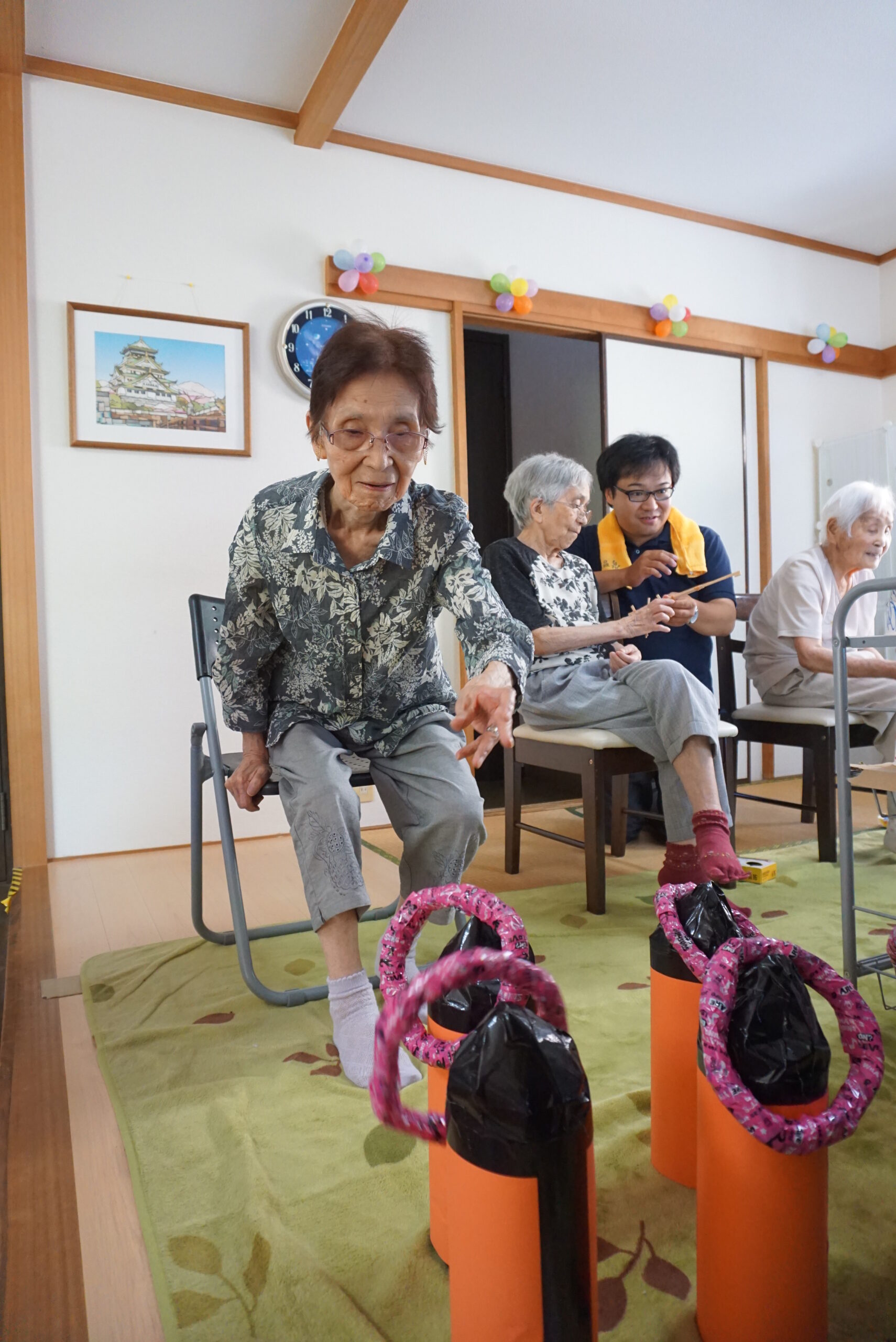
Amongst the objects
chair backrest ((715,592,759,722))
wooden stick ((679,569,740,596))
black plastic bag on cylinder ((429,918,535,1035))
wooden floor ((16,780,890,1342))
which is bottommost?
wooden floor ((16,780,890,1342))

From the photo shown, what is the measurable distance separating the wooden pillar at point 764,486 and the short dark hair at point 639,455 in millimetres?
1724

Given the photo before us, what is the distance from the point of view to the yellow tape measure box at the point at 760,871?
2.32 m

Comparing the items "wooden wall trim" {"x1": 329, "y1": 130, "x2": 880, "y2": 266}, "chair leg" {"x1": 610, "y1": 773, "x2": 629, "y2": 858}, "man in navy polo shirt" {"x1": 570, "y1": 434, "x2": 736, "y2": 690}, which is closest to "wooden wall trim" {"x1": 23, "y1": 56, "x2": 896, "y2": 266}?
"wooden wall trim" {"x1": 329, "y1": 130, "x2": 880, "y2": 266}

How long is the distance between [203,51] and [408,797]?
9.06 ft

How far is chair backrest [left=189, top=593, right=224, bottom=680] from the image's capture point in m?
1.81

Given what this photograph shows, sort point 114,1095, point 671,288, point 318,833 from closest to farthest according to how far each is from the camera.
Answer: point 114,1095
point 318,833
point 671,288

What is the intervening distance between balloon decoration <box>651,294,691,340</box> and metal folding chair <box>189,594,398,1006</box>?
2.84 metres

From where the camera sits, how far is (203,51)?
9.38ft

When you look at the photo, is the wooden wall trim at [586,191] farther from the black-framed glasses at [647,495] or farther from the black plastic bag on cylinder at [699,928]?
the black plastic bag on cylinder at [699,928]

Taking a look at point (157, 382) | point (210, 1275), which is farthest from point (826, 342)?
point (210, 1275)

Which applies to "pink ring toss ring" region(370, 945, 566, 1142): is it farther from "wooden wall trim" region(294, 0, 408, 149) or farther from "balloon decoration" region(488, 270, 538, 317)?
"balloon decoration" region(488, 270, 538, 317)

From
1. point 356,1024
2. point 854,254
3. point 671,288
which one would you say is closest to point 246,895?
point 356,1024

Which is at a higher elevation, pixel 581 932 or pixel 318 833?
pixel 318 833

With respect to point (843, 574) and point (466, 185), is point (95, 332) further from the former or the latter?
point (843, 574)
